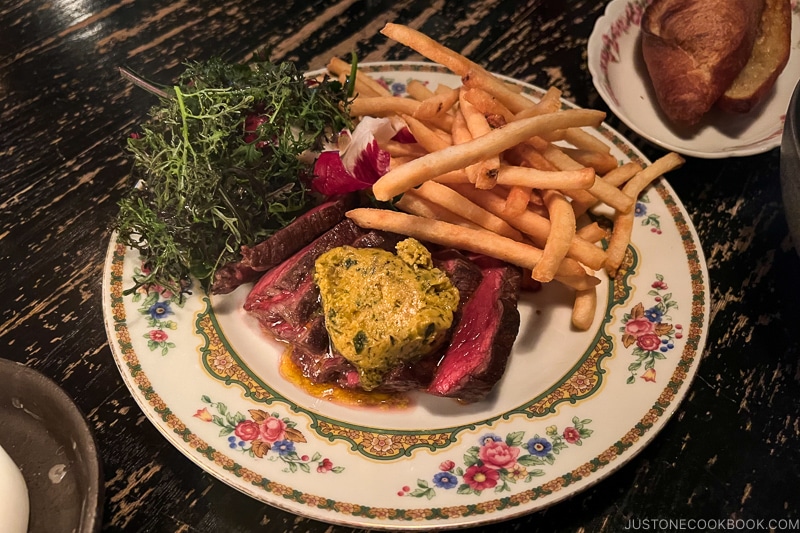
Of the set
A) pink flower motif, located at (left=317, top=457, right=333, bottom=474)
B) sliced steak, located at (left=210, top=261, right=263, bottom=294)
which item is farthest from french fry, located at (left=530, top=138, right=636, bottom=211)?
pink flower motif, located at (left=317, top=457, right=333, bottom=474)

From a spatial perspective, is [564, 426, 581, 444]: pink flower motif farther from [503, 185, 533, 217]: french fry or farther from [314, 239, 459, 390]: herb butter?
[503, 185, 533, 217]: french fry

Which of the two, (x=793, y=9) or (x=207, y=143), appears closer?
(x=207, y=143)

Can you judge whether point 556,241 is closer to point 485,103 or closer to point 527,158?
point 527,158

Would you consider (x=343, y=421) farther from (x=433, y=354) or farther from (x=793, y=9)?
(x=793, y=9)

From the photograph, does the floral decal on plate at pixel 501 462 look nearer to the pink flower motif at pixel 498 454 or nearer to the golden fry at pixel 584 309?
the pink flower motif at pixel 498 454

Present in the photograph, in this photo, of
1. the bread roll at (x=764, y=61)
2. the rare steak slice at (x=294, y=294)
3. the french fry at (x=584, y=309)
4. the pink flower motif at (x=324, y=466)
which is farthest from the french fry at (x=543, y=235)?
the bread roll at (x=764, y=61)

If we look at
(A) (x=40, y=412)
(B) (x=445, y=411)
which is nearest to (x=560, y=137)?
(B) (x=445, y=411)
